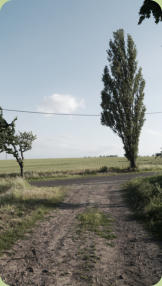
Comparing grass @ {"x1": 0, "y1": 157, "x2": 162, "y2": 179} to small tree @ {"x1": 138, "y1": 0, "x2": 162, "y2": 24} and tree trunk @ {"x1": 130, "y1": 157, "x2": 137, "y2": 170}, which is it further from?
small tree @ {"x1": 138, "y1": 0, "x2": 162, "y2": 24}

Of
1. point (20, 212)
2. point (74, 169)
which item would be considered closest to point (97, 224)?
point (20, 212)

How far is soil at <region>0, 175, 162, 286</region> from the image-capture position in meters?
3.18

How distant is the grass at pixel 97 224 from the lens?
537 centimetres

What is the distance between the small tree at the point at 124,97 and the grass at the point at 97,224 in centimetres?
2053

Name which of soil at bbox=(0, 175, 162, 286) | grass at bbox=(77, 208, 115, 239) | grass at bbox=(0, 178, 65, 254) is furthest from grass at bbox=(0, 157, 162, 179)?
soil at bbox=(0, 175, 162, 286)

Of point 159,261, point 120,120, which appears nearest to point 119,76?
point 120,120

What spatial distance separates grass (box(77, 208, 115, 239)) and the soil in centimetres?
17

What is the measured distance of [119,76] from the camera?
2697 cm

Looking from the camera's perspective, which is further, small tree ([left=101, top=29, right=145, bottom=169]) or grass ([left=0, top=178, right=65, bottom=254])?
small tree ([left=101, top=29, right=145, bottom=169])

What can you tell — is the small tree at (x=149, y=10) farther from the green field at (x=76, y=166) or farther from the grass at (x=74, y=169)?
the green field at (x=76, y=166)

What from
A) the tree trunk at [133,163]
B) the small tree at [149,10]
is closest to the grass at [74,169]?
the tree trunk at [133,163]

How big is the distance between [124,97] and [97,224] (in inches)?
903

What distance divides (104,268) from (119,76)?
26620 mm

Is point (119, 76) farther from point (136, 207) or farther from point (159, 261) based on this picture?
point (159, 261)
